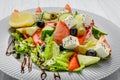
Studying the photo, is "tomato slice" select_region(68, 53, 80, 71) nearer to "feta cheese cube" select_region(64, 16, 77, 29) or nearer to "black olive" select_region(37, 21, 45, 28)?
"feta cheese cube" select_region(64, 16, 77, 29)

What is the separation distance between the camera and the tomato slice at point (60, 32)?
70.7 inches

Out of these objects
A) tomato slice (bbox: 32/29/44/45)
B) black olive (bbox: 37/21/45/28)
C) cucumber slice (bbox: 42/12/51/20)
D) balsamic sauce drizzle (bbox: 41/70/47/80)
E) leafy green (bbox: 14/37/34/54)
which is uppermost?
cucumber slice (bbox: 42/12/51/20)

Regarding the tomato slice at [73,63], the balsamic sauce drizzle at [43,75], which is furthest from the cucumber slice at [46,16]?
the balsamic sauce drizzle at [43,75]

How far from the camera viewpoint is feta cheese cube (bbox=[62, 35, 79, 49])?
1.68m

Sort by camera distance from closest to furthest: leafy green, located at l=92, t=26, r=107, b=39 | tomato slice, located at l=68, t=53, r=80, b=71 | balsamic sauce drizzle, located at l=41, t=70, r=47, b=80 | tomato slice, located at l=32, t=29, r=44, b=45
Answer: balsamic sauce drizzle, located at l=41, t=70, r=47, b=80, tomato slice, located at l=68, t=53, r=80, b=71, tomato slice, located at l=32, t=29, r=44, b=45, leafy green, located at l=92, t=26, r=107, b=39

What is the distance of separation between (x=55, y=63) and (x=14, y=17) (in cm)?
57

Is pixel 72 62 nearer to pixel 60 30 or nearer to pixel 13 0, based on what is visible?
pixel 60 30

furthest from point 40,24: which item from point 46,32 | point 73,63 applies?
point 73,63

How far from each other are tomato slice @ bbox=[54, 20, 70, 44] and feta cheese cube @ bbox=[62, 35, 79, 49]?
0.26 feet

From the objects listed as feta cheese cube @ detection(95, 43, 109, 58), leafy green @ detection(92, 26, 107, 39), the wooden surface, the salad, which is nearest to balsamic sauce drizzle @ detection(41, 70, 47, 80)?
the salad

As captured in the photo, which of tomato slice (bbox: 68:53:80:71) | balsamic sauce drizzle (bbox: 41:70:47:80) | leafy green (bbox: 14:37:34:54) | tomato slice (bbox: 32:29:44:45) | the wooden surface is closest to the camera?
balsamic sauce drizzle (bbox: 41:70:47:80)

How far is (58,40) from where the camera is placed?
1.80 metres

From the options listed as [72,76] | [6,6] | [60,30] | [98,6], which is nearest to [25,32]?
[60,30]

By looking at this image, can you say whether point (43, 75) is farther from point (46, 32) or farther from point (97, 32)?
point (97, 32)
